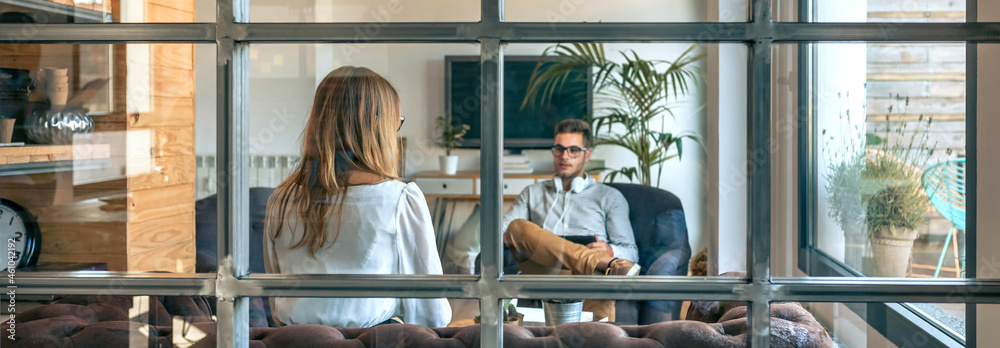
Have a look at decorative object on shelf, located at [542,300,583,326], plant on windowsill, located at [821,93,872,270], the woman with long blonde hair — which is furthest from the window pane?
plant on windowsill, located at [821,93,872,270]

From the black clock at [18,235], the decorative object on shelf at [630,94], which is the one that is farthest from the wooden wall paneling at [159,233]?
the decorative object on shelf at [630,94]

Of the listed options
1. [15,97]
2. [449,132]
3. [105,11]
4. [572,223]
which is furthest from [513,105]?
[15,97]

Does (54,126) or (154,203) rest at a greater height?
(54,126)

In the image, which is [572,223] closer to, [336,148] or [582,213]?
[582,213]

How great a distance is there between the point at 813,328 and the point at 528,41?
52 cm

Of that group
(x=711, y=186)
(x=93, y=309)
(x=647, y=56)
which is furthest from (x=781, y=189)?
(x=93, y=309)

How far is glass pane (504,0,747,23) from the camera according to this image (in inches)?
29.5

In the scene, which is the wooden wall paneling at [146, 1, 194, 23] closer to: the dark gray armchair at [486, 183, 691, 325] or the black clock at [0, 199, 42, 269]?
the black clock at [0, 199, 42, 269]

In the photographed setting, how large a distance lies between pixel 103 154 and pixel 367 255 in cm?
40

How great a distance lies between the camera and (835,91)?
875 mm

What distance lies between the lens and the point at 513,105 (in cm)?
92

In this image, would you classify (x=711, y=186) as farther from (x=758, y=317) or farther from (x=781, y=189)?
(x=758, y=317)

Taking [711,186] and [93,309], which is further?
[711,186]

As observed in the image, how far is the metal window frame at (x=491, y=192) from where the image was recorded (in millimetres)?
715
